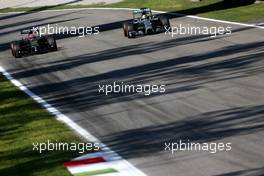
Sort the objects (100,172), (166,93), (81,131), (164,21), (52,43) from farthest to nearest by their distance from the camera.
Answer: (164,21) → (52,43) → (166,93) → (81,131) → (100,172)

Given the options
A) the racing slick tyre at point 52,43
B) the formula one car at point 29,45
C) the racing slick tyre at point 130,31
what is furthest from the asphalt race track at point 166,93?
the racing slick tyre at point 130,31

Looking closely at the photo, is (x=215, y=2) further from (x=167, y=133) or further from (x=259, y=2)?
(x=167, y=133)

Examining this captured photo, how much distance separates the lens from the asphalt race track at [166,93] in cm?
1338

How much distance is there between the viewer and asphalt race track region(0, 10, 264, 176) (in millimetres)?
13383

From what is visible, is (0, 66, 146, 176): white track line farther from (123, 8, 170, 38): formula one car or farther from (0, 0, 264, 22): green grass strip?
(0, 0, 264, 22): green grass strip

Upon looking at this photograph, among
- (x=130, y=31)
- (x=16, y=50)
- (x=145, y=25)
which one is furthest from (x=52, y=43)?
(x=145, y=25)

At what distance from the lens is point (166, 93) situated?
63.7 feet

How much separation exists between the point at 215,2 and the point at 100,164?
3193 centimetres

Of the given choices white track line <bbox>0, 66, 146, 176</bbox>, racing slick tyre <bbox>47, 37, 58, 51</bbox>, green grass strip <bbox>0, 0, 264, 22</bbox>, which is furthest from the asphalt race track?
green grass strip <bbox>0, 0, 264, 22</bbox>

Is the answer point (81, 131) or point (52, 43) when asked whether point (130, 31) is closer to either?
point (52, 43)

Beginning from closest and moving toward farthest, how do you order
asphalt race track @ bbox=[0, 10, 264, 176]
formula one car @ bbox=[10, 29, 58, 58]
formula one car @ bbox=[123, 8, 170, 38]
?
asphalt race track @ bbox=[0, 10, 264, 176], formula one car @ bbox=[10, 29, 58, 58], formula one car @ bbox=[123, 8, 170, 38]

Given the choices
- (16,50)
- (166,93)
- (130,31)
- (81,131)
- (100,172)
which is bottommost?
(16,50)

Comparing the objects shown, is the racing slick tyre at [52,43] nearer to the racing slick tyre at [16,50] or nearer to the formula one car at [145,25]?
the racing slick tyre at [16,50]

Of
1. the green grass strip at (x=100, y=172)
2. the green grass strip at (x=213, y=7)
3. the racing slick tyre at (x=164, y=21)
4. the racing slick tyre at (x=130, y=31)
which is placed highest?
the green grass strip at (x=100, y=172)
